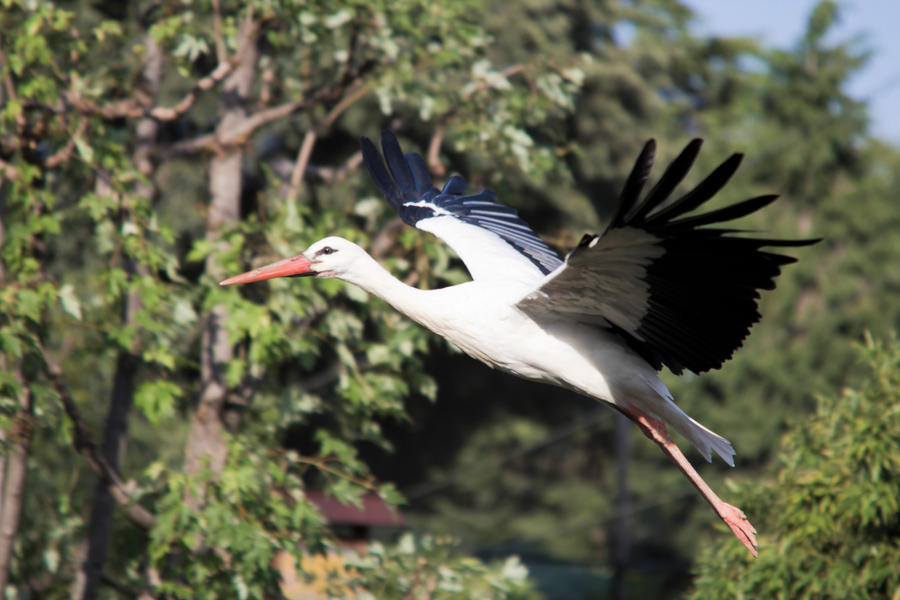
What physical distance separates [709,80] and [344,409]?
60.8 ft

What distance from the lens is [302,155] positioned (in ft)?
22.0

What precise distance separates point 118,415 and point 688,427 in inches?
147

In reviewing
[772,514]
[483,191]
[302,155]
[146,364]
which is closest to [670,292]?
[772,514]

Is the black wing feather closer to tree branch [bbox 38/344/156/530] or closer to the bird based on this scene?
the bird

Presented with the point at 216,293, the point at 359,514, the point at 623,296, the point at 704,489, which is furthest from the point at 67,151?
the point at 359,514

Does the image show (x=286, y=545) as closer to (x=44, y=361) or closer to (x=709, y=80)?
(x=44, y=361)

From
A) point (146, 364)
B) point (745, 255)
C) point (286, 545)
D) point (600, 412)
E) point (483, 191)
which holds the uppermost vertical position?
point (745, 255)

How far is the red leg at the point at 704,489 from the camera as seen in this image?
487 cm

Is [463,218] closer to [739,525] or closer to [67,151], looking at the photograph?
[67,151]

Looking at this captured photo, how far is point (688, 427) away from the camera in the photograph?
4957mm

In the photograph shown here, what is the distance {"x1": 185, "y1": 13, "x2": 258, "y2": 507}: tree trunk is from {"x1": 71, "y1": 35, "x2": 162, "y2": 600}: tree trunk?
43cm

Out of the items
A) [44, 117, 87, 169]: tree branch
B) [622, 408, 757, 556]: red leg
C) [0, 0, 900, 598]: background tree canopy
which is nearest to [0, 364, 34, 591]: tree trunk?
[0, 0, 900, 598]: background tree canopy

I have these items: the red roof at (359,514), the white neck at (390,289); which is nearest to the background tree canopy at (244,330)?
the white neck at (390,289)

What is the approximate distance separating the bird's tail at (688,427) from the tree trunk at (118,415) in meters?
3.24
